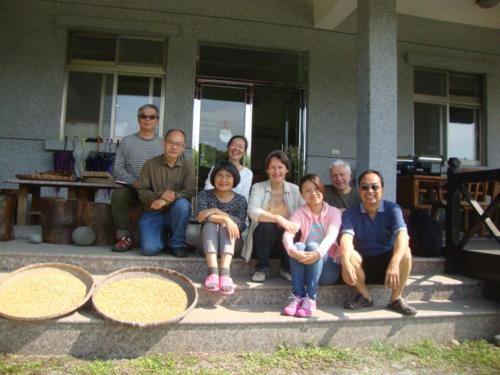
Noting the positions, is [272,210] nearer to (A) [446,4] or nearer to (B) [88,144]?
(B) [88,144]

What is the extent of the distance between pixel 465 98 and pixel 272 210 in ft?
17.3

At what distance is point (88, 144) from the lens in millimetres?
5594

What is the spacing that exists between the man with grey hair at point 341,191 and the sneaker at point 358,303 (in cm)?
81

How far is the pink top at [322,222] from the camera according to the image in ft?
9.53

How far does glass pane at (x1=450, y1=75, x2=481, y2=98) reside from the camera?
681 centimetres

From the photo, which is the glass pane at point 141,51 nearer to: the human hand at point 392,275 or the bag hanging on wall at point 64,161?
the bag hanging on wall at point 64,161

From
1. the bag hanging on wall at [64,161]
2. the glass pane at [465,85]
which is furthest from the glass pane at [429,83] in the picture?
the bag hanging on wall at [64,161]

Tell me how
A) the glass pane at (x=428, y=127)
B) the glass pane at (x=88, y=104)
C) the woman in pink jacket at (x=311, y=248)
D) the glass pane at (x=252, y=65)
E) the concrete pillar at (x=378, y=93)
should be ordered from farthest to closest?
the glass pane at (x=428, y=127)
the glass pane at (x=252, y=65)
the glass pane at (x=88, y=104)
the concrete pillar at (x=378, y=93)
the woman in pink jacket at (x=311, y=248)

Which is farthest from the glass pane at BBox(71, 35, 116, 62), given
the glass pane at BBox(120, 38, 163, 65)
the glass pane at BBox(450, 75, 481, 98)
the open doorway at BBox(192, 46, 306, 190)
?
the glass pane at BBox(450, 75, 481, 98)

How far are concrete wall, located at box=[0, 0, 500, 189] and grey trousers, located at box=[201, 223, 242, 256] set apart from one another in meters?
2.98

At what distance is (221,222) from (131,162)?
4.51ft

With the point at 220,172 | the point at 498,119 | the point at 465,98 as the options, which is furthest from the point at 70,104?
the point at 498,119

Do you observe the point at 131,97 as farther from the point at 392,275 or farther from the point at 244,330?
the point at 392,275

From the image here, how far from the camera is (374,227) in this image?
3.04 meters
